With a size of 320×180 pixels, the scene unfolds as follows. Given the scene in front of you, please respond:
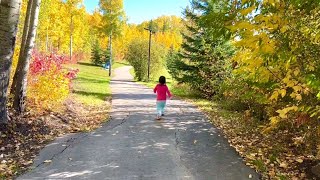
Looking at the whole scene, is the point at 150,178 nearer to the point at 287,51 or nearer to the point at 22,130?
the point at 287,51

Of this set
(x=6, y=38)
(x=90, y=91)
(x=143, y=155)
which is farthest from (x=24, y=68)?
(x=90, y=91)

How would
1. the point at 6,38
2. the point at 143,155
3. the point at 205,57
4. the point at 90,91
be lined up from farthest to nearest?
the point at 90,91
the point at 205,57
the point at 6,38
the point at 143,155

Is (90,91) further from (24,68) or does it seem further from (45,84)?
(24,68)

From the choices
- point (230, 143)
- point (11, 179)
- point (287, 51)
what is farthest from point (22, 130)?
point (287, 51)

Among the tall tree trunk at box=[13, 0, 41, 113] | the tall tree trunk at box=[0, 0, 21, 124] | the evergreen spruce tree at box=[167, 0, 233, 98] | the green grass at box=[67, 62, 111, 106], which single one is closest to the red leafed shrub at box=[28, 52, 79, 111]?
the tall tree trunk at box=[13, 0, 41, 113]

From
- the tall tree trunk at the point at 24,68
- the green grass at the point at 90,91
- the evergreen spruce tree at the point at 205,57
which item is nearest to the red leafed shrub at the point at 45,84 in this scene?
the tall tree trunk at the point at 24,68

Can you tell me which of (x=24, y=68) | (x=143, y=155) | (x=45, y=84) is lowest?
(x=143, y=155)

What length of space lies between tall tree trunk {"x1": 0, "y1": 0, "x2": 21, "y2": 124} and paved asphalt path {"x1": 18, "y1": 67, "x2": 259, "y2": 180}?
1.49m

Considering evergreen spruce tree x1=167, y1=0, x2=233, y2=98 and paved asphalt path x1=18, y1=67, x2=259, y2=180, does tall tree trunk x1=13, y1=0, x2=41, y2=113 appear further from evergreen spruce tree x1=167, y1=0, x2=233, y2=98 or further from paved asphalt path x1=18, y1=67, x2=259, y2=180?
evergreen spruce tree x1=167, y1=0, x2=233, y2=98

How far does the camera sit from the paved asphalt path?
5301 millimetres

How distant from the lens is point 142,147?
684 cm

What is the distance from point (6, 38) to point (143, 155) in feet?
12.4

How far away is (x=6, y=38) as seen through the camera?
23.2 feet

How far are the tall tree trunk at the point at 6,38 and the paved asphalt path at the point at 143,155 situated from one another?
1.49 m
